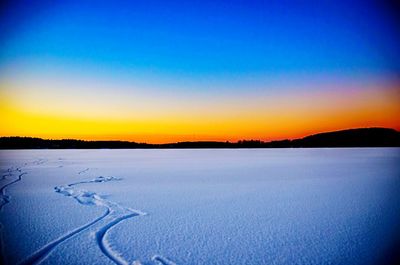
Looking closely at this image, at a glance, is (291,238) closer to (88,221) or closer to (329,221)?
(329,221)

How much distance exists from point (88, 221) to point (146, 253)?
131 cm

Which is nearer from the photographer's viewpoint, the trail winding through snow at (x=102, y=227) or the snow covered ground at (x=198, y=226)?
the trail winding through snow at (x=102, y=227)

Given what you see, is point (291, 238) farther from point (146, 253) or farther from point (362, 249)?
point (146, 253)

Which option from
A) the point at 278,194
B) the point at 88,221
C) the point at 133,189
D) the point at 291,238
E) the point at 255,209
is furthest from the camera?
the point at 133,189

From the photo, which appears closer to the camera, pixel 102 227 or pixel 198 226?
pixel 102 227

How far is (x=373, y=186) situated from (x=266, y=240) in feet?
15.4

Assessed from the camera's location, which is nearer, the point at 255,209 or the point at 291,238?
the point at 291,238

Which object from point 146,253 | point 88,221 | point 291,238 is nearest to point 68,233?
point 88,221

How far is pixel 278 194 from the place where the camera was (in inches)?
209

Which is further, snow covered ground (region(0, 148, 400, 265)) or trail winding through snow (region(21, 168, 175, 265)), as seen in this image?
snow covered ground (region(0, 148, 400, 265))

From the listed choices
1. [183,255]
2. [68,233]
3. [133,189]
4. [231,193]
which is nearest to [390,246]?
[183,255]

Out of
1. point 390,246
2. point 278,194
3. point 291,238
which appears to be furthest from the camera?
point 278,194

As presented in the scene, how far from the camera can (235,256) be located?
248cm

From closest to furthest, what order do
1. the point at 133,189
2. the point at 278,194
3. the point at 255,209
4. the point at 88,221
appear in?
the point at 88,221 → the point at 255,209 → the point at 278,194 → the point at 133,189
